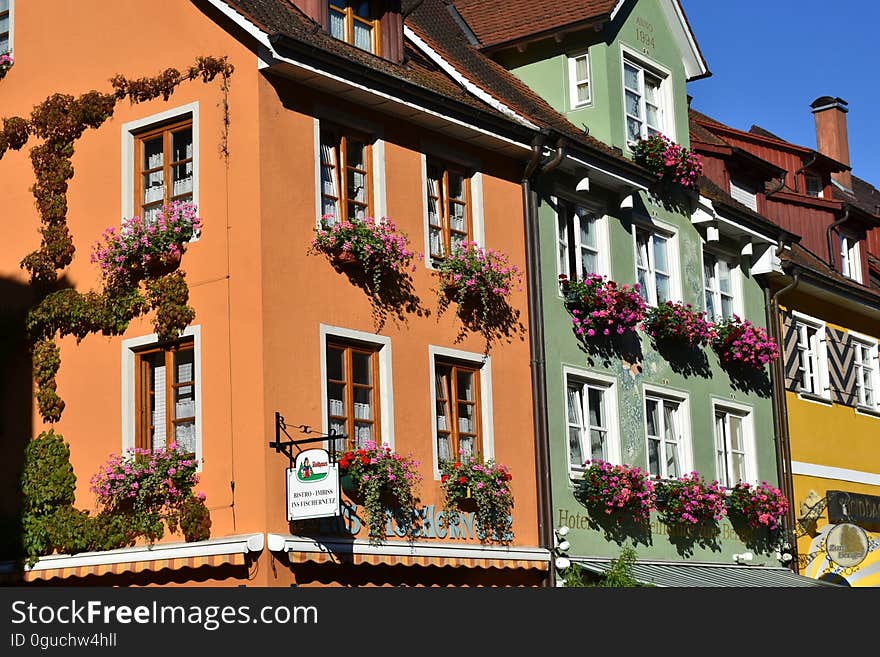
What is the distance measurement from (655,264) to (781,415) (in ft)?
13.4

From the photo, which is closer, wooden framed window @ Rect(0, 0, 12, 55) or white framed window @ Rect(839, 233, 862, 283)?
wooden framed window @ Rect(0, 0, 12, 55)

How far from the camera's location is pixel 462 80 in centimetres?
2105

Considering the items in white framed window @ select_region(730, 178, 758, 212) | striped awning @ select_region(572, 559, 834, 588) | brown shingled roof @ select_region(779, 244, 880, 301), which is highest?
white framed window @ select_region(730, 178, 758, 212)

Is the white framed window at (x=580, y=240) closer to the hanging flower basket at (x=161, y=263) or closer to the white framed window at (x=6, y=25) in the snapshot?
the hanging flower basket at (x=161, y=263)

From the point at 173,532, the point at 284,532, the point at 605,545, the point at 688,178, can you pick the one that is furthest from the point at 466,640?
the point at 688,178

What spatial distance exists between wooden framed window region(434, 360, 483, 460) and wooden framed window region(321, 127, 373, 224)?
2.15m

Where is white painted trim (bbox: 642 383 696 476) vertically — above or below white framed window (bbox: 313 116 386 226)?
below

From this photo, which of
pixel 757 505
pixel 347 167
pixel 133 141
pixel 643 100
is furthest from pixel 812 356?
pixel 133 141

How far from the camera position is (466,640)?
11.0 metres

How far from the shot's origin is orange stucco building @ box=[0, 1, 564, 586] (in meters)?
15.8

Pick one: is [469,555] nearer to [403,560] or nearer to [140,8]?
[403,560]

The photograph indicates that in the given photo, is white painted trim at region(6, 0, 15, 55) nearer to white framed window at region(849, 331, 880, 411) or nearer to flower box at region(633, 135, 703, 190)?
flower box at region(633, 135, 703, 190)

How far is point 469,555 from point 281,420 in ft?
10.0

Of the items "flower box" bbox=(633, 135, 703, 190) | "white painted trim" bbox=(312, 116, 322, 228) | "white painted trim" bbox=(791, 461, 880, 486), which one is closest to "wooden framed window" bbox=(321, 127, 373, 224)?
"white painted trim" bbox=(312, 116, 322, 228)
